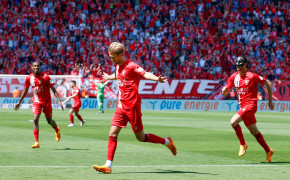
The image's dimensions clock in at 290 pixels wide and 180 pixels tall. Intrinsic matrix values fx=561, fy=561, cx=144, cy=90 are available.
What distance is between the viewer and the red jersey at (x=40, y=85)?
14.4 m

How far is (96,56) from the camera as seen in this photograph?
147 feet

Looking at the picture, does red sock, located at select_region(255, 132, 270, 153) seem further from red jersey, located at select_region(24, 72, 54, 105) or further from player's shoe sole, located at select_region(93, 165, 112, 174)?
red jersey, located at select_region(24, 72, 54, 105)

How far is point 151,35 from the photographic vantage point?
1909 inches

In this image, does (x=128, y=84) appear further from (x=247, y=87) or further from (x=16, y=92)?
(x=16, y=92)

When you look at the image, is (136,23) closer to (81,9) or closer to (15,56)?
(81,9)

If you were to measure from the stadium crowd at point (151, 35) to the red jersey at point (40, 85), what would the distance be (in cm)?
2837

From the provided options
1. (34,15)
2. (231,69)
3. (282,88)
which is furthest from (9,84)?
(282,88)

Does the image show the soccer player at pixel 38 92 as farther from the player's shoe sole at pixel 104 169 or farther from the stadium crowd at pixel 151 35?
the stadium crowd at pixel 151 35

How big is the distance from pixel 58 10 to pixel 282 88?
780 inches

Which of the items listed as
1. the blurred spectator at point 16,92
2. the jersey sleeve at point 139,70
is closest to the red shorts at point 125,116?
the jersey sleeve at point 139,70

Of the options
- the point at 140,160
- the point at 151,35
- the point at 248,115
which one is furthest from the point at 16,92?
the point at 248,115

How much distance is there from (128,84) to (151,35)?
128 feet

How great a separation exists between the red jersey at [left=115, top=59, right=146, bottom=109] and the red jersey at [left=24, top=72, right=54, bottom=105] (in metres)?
5.21

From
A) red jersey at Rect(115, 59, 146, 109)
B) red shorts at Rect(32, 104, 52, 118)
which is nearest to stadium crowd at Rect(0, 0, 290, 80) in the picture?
red shorts at Rect(32, 104, 52, 118)
